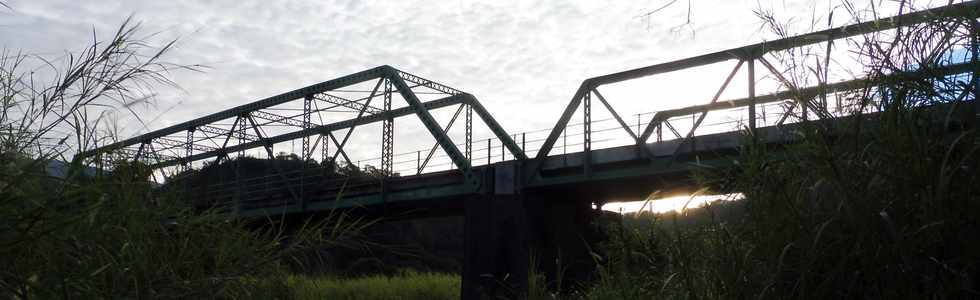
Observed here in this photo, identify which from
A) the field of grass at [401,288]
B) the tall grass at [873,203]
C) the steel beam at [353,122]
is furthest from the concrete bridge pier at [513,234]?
the tall grass at [873,203]

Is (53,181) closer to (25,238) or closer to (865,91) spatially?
(25,238)

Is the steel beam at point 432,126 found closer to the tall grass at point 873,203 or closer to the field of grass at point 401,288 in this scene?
the field of grass at point 401,288

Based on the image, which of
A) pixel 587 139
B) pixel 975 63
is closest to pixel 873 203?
pixel 975 63

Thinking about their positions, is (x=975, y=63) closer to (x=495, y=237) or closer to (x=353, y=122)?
(x=495, y=237)

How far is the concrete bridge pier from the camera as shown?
1833 cm

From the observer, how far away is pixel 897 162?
11.2 ft

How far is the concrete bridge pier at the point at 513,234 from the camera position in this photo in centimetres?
1833

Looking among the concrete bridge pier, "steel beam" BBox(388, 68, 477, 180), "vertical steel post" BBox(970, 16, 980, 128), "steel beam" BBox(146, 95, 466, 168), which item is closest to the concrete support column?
the concrete bridge pier

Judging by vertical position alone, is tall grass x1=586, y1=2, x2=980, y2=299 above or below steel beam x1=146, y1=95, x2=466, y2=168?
below

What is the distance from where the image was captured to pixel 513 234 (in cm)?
1850

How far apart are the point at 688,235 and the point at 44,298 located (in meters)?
3.39

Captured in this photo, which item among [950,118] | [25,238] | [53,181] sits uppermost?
[950,118]

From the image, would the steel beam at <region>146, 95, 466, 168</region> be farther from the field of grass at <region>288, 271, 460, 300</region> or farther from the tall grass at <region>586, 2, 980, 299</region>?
the tall grass at <region>586, 2, 980, 299</region>

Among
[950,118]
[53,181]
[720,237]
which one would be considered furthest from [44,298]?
[950,118]
